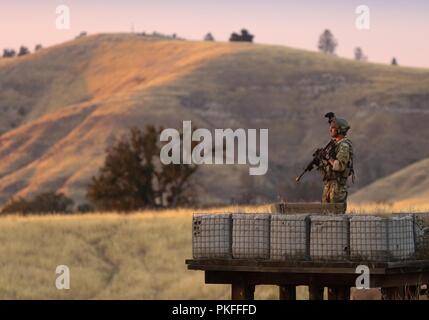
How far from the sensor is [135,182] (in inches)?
3086

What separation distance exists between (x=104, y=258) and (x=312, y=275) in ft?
101

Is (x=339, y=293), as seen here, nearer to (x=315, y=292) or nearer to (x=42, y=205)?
(x=315, y=292)

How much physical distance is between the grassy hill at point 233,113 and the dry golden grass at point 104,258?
65410 mm

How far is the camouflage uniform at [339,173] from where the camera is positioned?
21344 mm

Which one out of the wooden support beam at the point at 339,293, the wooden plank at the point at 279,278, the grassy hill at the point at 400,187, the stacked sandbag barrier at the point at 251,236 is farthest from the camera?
the grassy hill at the point at 400,187

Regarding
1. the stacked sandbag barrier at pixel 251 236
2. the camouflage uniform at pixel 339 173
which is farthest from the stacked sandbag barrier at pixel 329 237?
the camouflage uniform at pixel 339 173

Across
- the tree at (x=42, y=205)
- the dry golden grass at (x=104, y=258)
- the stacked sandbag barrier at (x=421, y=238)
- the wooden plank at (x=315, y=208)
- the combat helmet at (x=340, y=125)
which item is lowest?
the tree at (x=42, y=205)

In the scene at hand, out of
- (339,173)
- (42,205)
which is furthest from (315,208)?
(42,205)

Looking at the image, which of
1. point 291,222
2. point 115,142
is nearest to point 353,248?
point 291,222

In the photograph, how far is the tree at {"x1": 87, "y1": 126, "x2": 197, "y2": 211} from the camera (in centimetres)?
7712

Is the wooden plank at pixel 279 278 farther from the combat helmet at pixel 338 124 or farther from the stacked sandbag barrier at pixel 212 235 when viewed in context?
the combat helmet at pixel 338 124

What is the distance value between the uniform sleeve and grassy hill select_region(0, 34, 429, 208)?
315 feet
